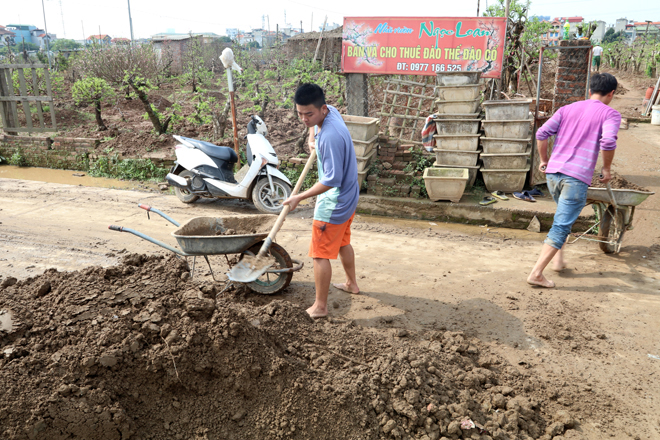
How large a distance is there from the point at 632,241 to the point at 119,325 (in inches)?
218

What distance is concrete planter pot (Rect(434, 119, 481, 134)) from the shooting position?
7164mm

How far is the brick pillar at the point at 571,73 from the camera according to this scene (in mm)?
6887

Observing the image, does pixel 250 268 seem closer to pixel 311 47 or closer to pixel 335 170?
pixel 335 170

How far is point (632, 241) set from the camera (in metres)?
5.57

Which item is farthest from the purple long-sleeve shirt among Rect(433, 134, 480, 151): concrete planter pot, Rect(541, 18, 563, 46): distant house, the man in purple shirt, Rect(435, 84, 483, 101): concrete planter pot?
Rect(541, 18, 563, 46): distant house

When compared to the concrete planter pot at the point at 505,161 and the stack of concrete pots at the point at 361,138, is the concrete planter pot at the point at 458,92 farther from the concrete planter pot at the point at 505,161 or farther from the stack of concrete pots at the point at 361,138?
the stack of concrete pots at the point at 361,138

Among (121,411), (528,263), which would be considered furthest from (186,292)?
(528,263)

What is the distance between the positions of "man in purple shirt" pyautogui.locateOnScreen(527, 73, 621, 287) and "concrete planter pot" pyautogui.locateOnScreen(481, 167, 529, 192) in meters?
2.63

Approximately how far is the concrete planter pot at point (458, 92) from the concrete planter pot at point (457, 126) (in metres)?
0.41

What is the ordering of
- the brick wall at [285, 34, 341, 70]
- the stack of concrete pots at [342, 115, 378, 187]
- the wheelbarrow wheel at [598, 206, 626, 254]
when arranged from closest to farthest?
the wheelbarrow wheel at [598, 206, 626, 254], the stack of concrete pots at [342, 115, 378, 187], the brick wall at [285, 34, 341, 70]

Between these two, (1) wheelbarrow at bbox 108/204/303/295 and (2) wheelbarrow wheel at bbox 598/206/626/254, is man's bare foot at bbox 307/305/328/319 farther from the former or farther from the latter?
(2) wheelbarrow wheel at bbox 598/206/626/254

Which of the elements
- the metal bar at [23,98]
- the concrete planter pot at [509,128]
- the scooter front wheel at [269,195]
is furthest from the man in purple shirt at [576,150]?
the metal bar at [23,98]

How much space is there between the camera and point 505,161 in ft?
23.0

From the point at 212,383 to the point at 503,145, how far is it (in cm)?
573
